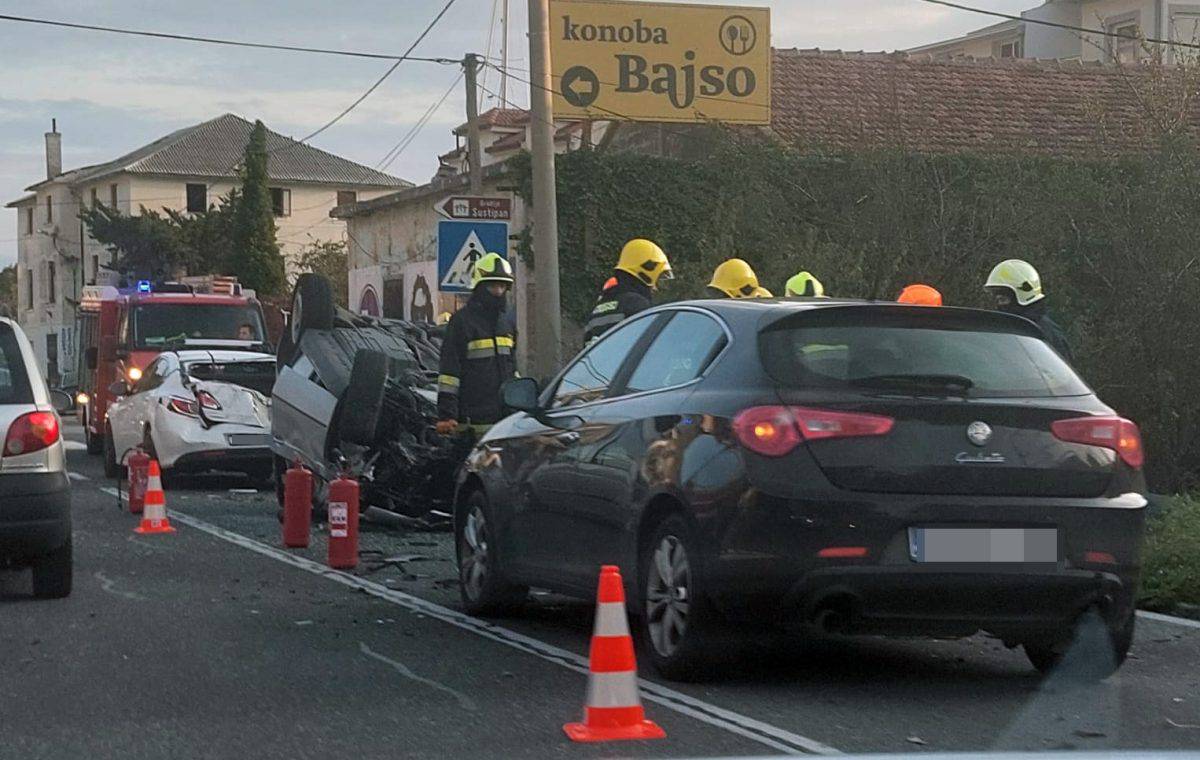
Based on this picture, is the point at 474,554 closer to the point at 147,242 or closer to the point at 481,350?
the point at 481,350

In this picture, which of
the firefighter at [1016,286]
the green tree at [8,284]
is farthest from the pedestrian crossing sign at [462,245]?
the green tree at [8,284]

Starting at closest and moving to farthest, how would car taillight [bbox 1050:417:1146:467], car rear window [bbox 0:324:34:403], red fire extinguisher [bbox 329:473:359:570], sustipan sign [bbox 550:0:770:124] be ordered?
car taillight [bbox 1050:417:1146:467] < car rear window [bbox 0:324:34:403] < red fire extinguisher [bbox 329:473:359:570] < sustipan sign [bbox 550:0:770:124]

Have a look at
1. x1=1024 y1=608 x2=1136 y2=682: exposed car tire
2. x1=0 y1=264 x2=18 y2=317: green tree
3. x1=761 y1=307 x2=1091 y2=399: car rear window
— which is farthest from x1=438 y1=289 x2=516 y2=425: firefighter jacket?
x1=0 y1=264 x2=18 y2=317: green tree

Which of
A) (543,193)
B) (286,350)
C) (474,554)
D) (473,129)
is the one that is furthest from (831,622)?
(473,129)

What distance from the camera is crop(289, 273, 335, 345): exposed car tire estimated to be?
1447 centimetres

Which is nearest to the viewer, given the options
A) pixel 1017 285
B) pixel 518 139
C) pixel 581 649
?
pixel 581 649

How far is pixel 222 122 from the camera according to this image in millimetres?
93000

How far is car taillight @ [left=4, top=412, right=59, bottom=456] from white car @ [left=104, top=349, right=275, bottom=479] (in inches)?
312

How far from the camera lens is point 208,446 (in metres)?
17.8

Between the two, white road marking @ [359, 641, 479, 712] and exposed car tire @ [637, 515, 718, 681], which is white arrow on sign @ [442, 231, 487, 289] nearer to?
white road marking @ [359, 641, 479, 712]

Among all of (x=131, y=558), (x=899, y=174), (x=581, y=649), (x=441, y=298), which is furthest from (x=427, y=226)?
(x=581, y=649)

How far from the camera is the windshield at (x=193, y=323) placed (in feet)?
75.0

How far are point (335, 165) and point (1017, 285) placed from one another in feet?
270

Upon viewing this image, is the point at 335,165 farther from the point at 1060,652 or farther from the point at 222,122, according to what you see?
the point at 1060,652
